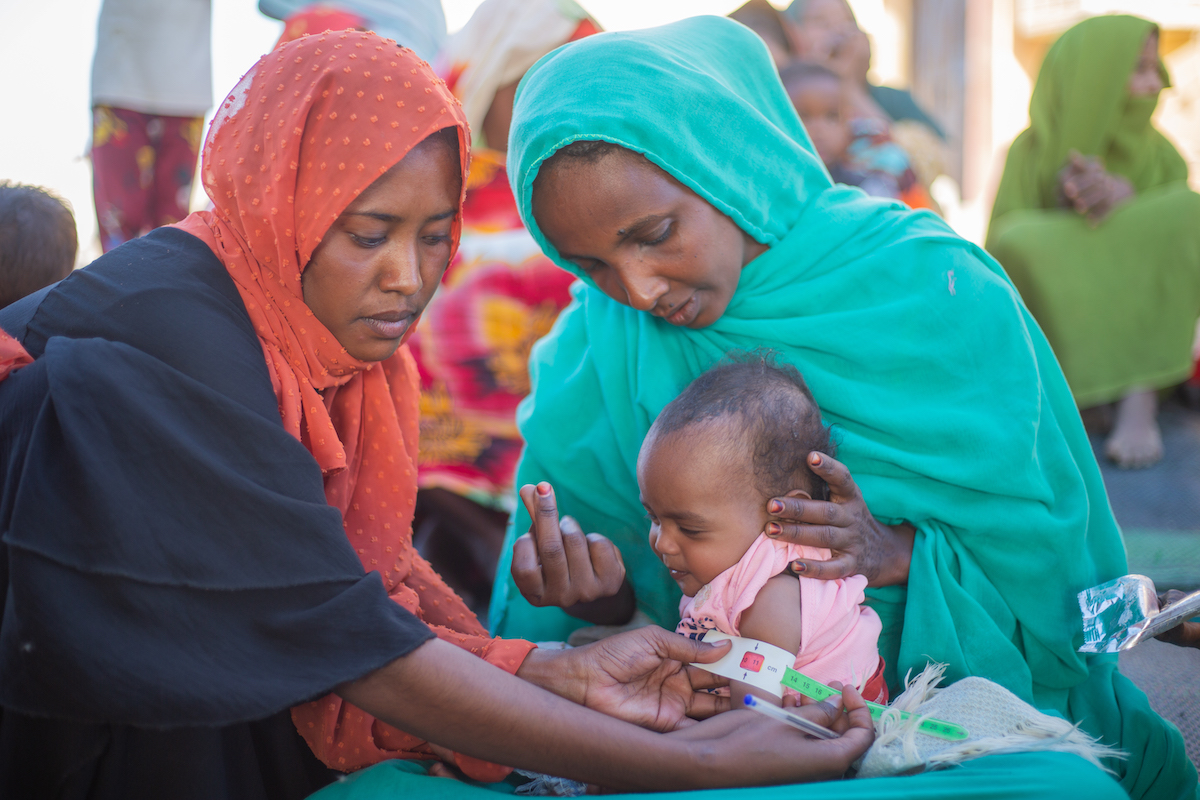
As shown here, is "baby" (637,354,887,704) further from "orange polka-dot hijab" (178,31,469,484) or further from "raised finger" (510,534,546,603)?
"orange polka-dot hijab" (178,31,469,484)

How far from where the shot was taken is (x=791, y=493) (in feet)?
5.58

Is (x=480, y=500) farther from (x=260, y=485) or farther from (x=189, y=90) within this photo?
(x=189, y=90)

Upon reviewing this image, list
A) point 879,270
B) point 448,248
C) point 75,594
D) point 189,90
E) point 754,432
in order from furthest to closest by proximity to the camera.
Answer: point 189,90 < point 879,270 < point 448,248 < point 754,432 < point 75,594

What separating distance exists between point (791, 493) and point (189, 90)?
333cm

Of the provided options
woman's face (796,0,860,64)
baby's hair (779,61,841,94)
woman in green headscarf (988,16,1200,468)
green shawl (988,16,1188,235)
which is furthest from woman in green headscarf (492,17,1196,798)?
woman's face (796,0,860,64)

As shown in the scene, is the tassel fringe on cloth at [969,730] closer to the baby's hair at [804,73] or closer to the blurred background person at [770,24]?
the baby's hair at [804,73]

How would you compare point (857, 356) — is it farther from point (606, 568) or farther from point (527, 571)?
point (527, 571)

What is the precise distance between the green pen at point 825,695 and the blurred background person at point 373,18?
2.98 metres

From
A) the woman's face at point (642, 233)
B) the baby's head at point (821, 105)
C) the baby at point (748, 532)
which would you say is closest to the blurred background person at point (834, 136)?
the baby's head at point (821, 105)

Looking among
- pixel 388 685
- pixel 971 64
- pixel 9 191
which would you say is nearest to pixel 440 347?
pixel 9 191

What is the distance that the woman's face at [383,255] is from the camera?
5.22 feet

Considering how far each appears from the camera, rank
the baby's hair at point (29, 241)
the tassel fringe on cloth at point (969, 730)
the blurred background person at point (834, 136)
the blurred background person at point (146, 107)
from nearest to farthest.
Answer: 1. the tassel fringe on cloth at point (969, 730)
2. the baby's hair at point (29, 241)
3. the blurred background person at point (146, 107)
4. the blurred background person at point (834, 136)

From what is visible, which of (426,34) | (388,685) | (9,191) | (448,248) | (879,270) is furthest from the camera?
(426,34)

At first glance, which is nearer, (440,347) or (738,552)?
(738,552)
